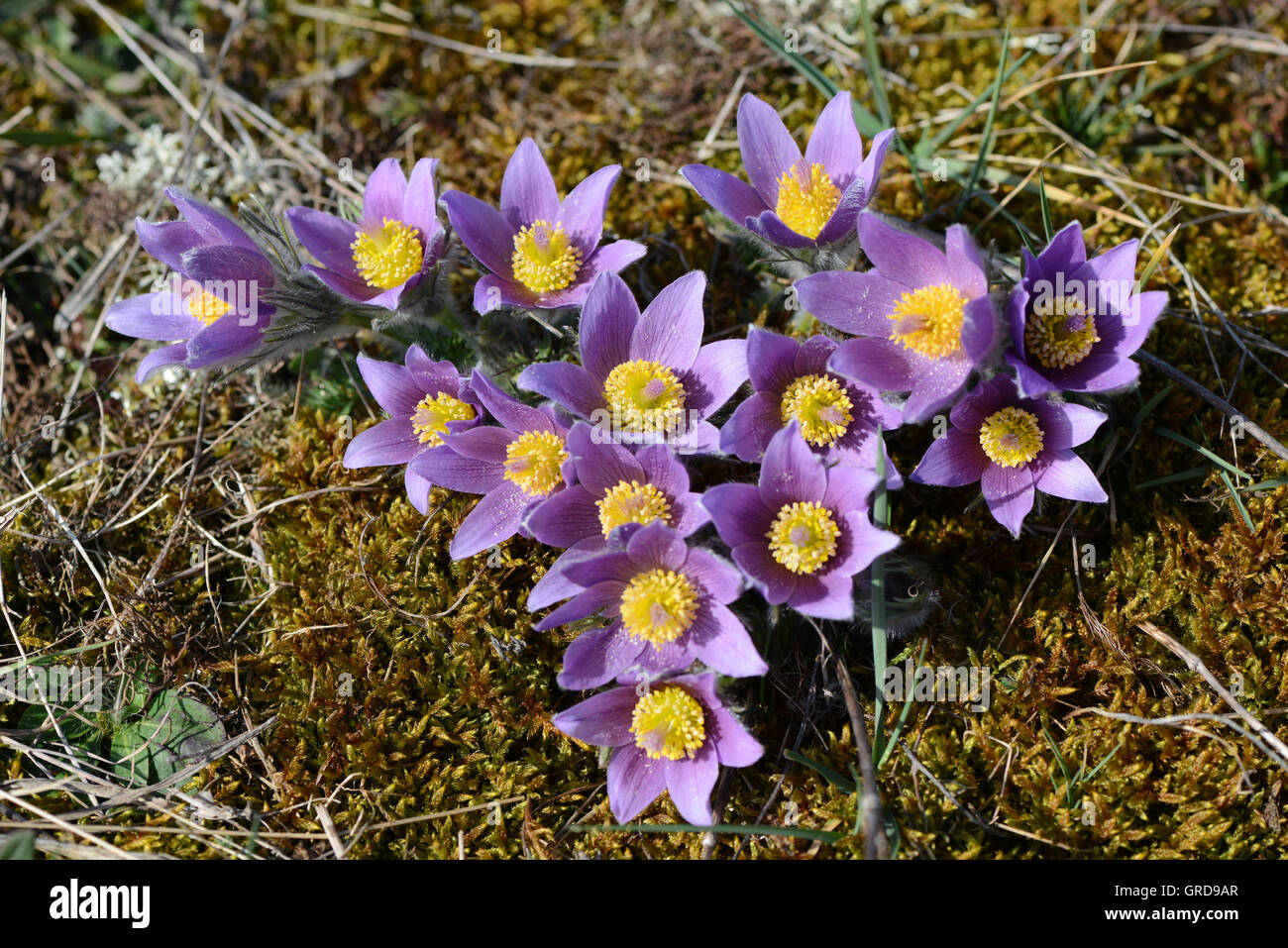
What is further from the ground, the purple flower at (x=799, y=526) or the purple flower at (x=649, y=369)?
the purple flower at (x=649, y=369)

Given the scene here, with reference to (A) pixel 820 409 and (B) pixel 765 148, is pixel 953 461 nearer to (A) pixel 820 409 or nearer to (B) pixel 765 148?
(A) pixel 820 409

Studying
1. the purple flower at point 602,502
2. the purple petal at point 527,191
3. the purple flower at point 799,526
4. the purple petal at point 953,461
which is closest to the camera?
the purple flower at point 799,526

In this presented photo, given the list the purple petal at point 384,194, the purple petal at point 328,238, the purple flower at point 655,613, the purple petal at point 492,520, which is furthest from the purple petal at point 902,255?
the purple petal at point 328,238

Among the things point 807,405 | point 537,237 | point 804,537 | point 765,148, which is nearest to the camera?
point 804,537

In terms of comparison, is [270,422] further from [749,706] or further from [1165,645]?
[1165,645]

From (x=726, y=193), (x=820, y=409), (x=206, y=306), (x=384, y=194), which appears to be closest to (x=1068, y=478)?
(x=820, y=409)

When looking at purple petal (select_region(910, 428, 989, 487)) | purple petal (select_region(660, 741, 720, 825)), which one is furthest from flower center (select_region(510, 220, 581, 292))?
purple petal (select_region(660, 741, 720, 825))

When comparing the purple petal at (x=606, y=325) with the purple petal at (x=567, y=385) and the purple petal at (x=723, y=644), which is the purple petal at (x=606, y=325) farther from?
the purple petal at (x=723, y=644)
